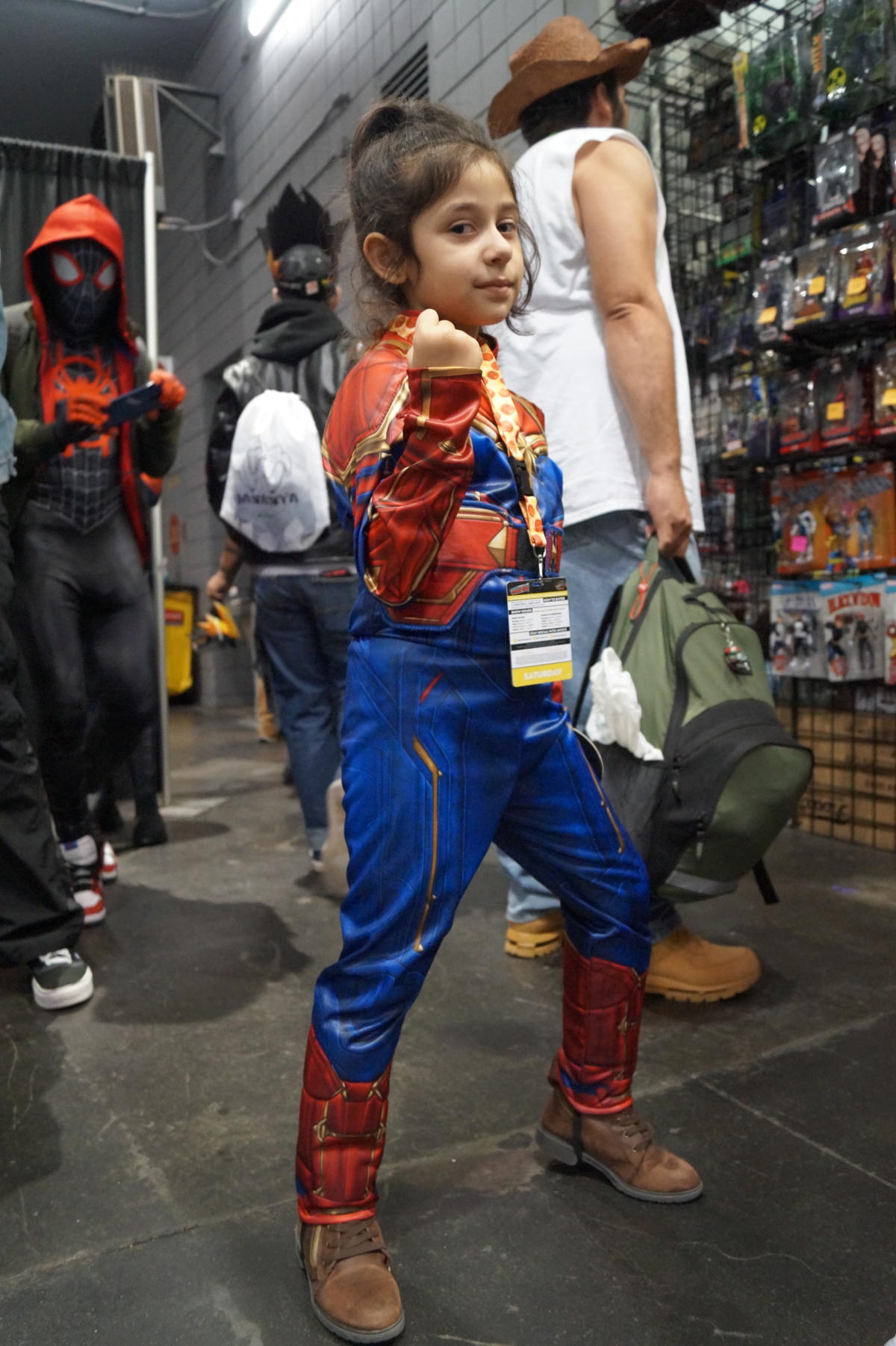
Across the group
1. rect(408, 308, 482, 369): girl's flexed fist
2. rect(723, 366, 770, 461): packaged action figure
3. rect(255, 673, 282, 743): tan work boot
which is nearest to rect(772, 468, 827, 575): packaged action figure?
rect(723, 366, 770, 461): packaged action figure

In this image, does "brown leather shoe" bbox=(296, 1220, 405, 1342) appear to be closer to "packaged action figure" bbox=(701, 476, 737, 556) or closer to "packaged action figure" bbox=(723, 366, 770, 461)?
"packaged action figure" bbox=(723, 366, 770, 461)

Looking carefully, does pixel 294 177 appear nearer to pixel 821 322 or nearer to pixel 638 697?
pixel 821 322

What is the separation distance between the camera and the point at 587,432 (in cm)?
196

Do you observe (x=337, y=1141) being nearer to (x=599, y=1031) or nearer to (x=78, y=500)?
(x=599, y=1031)

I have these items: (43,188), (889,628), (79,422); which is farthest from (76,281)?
(889,628)

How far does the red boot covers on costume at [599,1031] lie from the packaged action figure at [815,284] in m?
2.45

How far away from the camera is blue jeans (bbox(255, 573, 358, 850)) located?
2729 mm

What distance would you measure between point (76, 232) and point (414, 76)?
2.45 m

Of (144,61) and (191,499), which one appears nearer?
(144,61)

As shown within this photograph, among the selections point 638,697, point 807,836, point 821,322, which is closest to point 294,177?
point 821,322

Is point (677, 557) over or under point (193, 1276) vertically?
over

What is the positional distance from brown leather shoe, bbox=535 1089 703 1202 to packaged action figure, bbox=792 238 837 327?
2.56 metres

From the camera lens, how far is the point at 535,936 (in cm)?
228

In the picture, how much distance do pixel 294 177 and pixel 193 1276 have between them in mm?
6482
